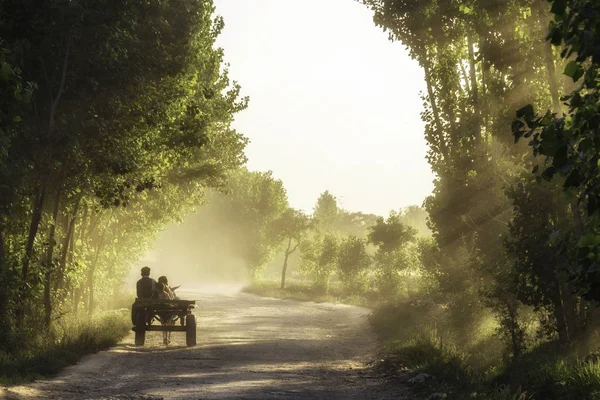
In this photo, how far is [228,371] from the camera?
50.0ft

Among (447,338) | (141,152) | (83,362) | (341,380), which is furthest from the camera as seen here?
(447,338)

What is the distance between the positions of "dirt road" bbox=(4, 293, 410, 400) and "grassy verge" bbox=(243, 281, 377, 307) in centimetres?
3043

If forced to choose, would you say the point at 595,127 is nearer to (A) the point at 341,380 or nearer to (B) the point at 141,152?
(A) the point at 341,380

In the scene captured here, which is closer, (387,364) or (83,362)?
(83,362)

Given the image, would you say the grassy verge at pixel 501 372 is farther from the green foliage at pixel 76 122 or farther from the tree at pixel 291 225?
the tree at pixel 291 225

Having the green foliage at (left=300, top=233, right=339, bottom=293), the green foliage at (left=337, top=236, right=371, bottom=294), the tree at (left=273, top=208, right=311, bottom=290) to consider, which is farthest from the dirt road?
the tree at (left=273, top=208, right=311, bottom=290)

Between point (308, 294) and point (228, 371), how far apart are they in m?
55.0

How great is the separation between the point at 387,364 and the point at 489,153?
12.7 metres

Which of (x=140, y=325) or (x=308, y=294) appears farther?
(x=308, y=294)

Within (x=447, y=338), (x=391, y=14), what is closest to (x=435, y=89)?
(x=391, y=14)

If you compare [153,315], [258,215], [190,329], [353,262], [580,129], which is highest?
[258,215]

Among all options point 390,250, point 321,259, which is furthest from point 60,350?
point 321,259

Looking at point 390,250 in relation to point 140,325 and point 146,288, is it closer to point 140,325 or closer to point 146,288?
point 146,288

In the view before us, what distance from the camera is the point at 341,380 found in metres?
14.8
